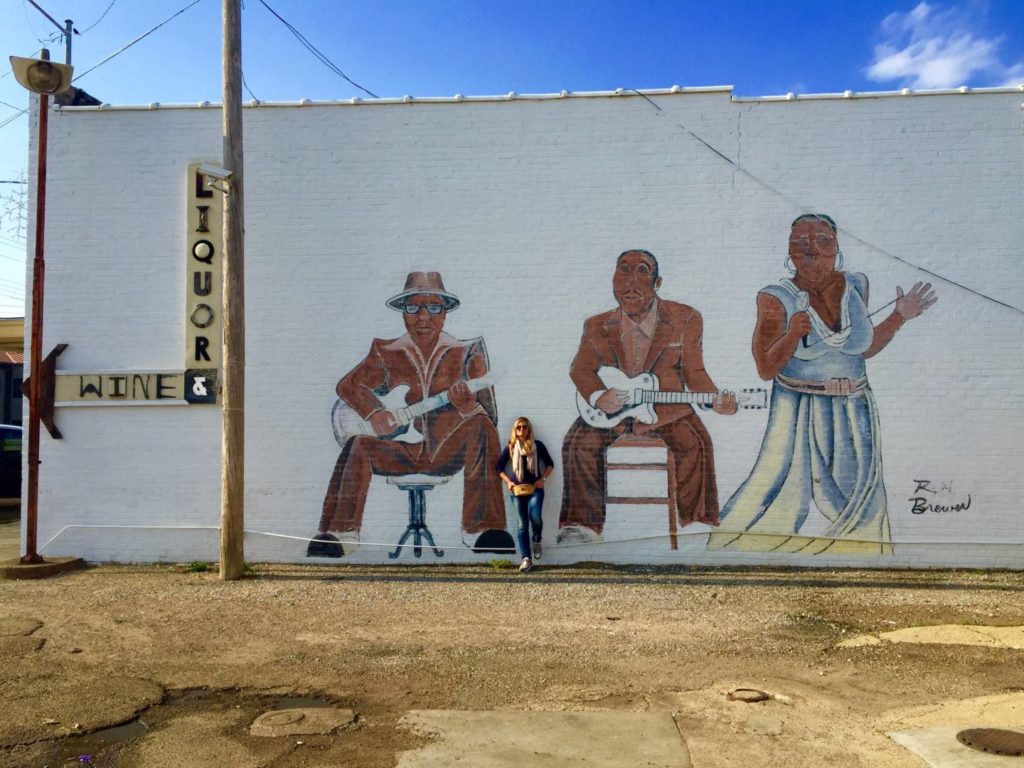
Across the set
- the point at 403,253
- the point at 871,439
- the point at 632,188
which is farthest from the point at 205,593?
the point at 871,439

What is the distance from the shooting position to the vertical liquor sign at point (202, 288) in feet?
36.1

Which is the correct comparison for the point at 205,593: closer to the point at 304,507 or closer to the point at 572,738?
the point at 304,507

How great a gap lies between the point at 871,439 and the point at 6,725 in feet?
29.7

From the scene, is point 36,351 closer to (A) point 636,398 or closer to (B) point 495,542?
(B) point 495,542

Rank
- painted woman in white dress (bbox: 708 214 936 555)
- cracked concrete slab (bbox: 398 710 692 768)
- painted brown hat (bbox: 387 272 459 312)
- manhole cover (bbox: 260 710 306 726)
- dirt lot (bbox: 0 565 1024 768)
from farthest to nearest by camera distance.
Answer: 1. painted brown hat (bbox: 387 272 459 312)
2. painted woman in white dress (bbox: 708 214 936 555)
3. manhole cover (bbox: 260 710 306 726)
4. dirt lot (bbox: 0 565 1024 768)
5. cracked concrete slab (bbox: 398 710 692 768)

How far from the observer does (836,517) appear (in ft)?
34.7

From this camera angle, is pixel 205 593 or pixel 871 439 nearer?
pixel 205 593

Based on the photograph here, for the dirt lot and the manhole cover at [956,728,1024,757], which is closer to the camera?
the manhole cover at [956,728,1024,757]

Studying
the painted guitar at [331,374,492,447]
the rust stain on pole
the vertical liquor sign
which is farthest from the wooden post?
the painted guitar at [331,374,492,447]

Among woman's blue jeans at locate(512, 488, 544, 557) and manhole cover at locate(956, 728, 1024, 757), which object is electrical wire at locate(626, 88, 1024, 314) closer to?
woman's blue jeans at locate(512, 488, 544, 557)

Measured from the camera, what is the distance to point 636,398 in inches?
425

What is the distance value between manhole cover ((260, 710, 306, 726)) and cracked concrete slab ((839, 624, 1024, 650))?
4.35 meters

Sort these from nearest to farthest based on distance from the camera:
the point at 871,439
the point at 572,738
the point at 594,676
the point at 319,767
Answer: the point at 319,767
the point at 572,738
the point at 594,676
the point at 871,439

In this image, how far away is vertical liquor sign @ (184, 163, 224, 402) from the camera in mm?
11016
